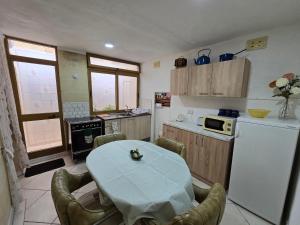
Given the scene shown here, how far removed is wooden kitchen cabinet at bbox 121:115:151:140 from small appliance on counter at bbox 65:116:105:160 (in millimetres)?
642

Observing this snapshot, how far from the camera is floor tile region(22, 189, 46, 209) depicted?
1.88 meters

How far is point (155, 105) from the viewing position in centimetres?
396

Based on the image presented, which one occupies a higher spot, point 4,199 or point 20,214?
point 4,199

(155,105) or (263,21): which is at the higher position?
(263,21)

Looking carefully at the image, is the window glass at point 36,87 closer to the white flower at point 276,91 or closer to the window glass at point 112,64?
the window glass at point 112,64

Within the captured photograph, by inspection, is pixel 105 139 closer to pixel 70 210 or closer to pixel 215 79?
pixel 70 210

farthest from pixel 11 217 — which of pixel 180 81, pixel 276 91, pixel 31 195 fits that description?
pixel 276 91

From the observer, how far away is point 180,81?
9.41 ft

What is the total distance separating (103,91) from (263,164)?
3571mm

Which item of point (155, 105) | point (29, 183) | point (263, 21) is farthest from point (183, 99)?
point (29, 183)

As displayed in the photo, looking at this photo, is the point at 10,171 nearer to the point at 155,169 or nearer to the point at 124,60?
the point at 155,169

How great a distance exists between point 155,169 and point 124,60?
3396 mm

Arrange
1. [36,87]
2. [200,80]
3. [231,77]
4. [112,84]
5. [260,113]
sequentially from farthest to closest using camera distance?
[112,84] < [36,87] < [200,80] < [231,77] < [260,113]

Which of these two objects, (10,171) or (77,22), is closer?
(10,171)
